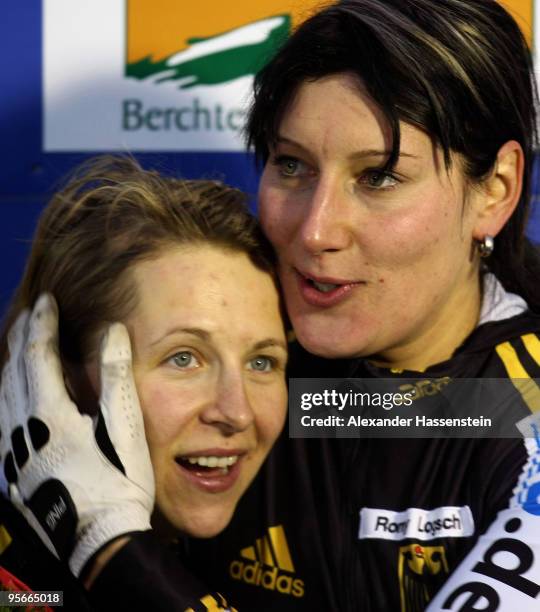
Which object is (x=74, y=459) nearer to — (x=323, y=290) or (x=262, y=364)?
(x=262, y=364)

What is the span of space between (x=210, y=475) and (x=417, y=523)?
1.10ft

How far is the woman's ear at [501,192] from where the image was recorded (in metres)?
1.71

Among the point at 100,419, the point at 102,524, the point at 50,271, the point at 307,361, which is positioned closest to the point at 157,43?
the point at 50,271

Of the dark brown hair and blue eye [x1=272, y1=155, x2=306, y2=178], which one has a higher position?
the dark brown hair

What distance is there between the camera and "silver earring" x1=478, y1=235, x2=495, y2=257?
1.74 meters

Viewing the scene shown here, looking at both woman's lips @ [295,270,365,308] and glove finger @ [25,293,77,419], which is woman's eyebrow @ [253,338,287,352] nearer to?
woman's lips @ [295,270,365,308]

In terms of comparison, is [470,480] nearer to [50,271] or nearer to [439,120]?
Result: [439,120]

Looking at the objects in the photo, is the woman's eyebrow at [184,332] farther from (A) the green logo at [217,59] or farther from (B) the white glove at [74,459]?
(A) the green logo at [217,59]

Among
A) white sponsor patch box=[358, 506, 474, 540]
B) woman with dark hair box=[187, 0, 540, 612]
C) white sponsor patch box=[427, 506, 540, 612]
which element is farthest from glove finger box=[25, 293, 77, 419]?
white sponsor patch box=[427, 506, 540, 612]

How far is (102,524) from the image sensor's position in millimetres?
1522

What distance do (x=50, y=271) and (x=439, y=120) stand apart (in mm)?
711

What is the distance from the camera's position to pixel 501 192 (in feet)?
5.70

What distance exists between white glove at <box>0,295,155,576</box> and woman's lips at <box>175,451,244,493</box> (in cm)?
8

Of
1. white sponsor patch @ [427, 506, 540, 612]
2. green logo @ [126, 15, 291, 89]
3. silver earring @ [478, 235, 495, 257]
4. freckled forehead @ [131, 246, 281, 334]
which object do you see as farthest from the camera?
green logo @ [126, 15, 291, 89]
